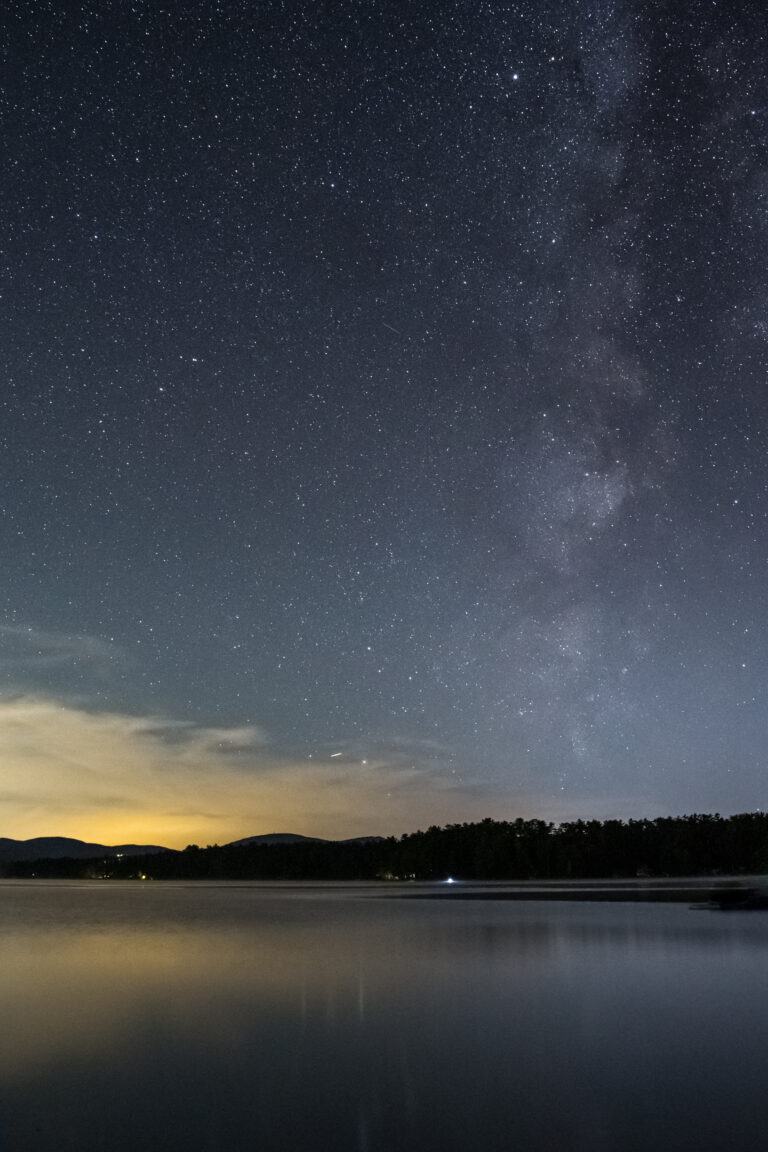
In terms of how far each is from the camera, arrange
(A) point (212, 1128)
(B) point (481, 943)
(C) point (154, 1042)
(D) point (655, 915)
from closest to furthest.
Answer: (A) point (212, 1128) < (C) point (154, 1042) < (B) point (481, 943) < (D) point (655, 915)

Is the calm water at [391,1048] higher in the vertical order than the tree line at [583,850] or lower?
lower

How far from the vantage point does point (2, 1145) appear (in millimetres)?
10438

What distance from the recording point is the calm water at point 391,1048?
11008mm

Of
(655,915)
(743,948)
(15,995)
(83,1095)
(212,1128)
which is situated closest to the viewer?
(212,1128)

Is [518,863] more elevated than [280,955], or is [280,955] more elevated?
[518,863]

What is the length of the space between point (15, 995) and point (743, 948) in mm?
22612

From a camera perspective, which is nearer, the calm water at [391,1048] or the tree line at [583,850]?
the calm water at [391,1048]

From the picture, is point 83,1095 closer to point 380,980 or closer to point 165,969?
point 380,980

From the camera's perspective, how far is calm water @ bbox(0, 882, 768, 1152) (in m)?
11.0

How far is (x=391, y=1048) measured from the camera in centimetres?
1584

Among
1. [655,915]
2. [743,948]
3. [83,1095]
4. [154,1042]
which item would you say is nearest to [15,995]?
[154,1042]

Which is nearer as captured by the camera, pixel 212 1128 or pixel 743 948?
pixel 212 1128

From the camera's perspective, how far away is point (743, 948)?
3111cm

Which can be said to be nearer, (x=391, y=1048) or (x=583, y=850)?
(x=391, y=1048)
